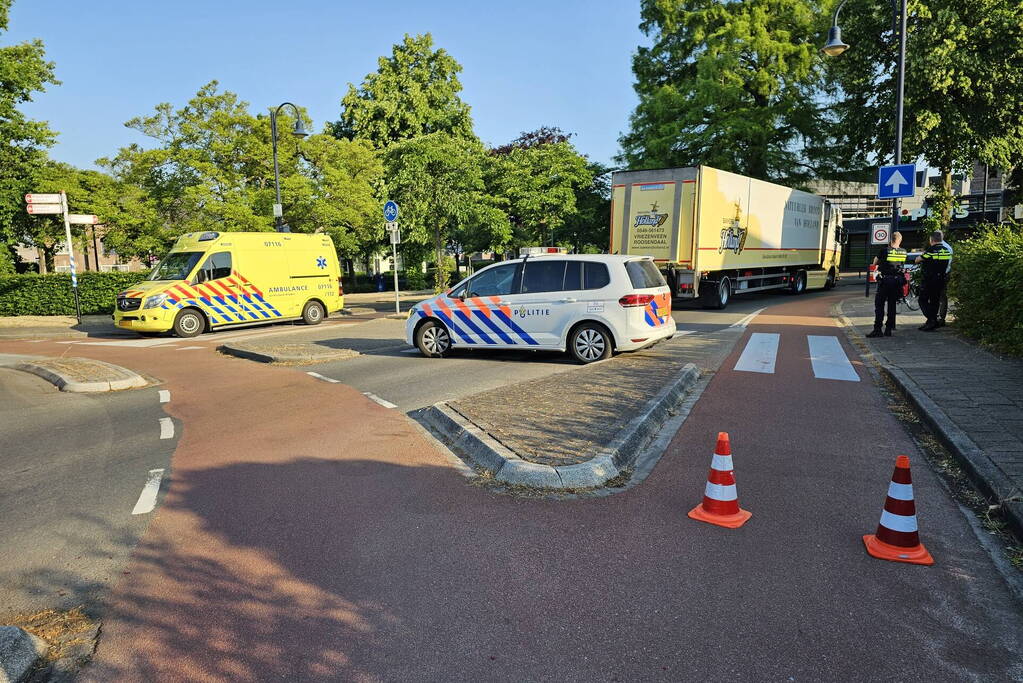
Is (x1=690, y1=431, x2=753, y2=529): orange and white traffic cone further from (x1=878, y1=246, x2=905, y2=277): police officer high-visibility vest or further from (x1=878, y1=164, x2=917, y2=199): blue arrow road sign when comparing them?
(x1=878, y1=164, x2=917, y2=199): blue arrow road sign

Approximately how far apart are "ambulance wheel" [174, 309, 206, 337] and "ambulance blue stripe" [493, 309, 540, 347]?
9.79m

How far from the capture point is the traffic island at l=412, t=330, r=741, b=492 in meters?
4.97

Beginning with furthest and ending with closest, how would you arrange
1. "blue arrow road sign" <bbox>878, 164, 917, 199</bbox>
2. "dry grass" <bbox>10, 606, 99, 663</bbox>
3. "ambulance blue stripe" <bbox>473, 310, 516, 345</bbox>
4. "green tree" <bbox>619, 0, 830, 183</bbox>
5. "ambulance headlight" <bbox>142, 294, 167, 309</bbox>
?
"green tree" <bbox>619, 0, 830, 183</bbox> → "ambulance headlight" <bbox>142, 294, 167, 309</bbox> → "blue arrow road sign" <bbox>878, 164, 917, 199</bbox> → "ambulance blue stripe" <bbox>473, 310, 516, 345</bbox> → "dry grass" <bbox>10, 606, 99, 663</bbox>

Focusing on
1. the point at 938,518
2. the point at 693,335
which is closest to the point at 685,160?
the point at 693,335

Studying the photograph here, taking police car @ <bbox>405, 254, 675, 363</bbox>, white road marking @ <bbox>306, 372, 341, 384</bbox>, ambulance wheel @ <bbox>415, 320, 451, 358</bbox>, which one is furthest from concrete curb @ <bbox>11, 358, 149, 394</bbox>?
police car @ <bbox>405, 254, 675, 363</bbox>

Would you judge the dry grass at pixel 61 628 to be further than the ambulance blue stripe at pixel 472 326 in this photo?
No

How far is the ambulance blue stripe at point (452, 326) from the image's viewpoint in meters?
11.4

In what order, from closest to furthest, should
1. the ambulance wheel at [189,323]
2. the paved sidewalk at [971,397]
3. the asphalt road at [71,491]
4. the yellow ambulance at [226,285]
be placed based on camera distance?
the asphalt road at [71,491] < the paved sidewalk at [971,397] < the yellow ambulance at [226,285] < the ambulance wheel at [189,323]

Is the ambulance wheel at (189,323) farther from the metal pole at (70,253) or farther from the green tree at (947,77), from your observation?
the green tree at (947,77)

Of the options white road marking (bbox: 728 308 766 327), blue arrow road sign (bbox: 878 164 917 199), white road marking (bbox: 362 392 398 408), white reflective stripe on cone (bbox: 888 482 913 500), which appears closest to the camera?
white reflective stripe on cone (bbox: 888 482 913 500)

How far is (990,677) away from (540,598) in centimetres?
184

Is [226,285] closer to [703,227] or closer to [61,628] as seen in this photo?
[703,227]

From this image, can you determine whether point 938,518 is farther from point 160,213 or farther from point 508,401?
point 160,213

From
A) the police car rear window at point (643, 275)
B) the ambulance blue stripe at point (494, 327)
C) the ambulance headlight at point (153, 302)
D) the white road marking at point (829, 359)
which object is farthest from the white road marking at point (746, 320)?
the ambulance headlight at point (153, 302)
